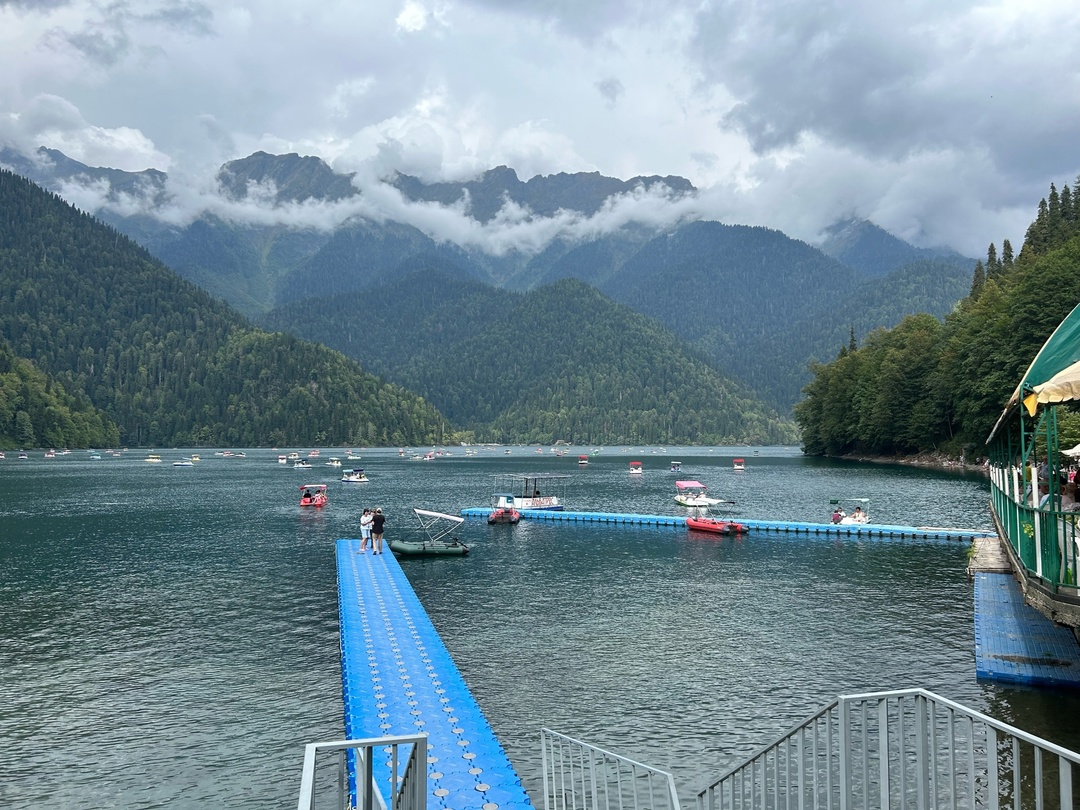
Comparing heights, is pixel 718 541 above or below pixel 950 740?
below

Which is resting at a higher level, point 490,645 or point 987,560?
point 987,560

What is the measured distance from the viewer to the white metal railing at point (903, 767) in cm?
795

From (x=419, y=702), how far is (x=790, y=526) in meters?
50.6

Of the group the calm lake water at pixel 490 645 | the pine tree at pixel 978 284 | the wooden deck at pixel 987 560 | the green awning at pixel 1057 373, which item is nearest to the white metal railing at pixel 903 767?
the calm lake water at pixel 490 645

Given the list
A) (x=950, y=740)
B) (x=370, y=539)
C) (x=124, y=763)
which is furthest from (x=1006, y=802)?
(x=370, y=539)

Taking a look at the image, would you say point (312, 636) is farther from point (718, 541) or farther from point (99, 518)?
point (99, 518)

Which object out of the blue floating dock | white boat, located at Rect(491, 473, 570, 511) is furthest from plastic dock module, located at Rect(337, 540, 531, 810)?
white boat, located at Rect(491, 473, 570, 511)

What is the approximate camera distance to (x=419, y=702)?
77.5 ft

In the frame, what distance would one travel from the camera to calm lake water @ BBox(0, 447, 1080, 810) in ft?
70.1

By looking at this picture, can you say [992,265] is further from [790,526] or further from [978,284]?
[790,526]

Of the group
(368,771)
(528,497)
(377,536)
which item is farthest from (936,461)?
(368,771)

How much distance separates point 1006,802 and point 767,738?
5775mm

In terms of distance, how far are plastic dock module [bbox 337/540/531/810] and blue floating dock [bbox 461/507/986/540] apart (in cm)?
3846

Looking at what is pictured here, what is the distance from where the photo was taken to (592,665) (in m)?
28.9
